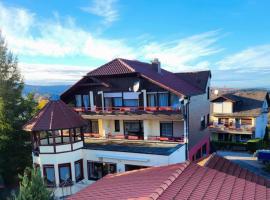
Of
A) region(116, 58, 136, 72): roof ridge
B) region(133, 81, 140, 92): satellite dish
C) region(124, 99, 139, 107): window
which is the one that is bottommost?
region(124, 99, 139, 107): window

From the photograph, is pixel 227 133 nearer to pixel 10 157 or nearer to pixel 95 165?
pixel 95 165

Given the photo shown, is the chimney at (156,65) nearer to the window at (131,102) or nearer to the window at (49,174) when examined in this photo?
the window at (131,102)

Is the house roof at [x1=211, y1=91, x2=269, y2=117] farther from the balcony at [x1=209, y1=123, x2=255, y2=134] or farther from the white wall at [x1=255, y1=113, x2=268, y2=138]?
the balcony at [x1=209, y1=123, x2=255, y2=134]

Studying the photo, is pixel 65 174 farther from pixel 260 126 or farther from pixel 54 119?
pixel 260 126

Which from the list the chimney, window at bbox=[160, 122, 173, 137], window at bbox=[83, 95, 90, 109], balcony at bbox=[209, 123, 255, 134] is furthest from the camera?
balcony at bbox=[209, 123, 255, 134]

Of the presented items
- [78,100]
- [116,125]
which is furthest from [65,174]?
[78,100]

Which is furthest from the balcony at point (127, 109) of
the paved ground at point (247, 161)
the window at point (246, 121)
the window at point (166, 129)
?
the window at point (246, 121)

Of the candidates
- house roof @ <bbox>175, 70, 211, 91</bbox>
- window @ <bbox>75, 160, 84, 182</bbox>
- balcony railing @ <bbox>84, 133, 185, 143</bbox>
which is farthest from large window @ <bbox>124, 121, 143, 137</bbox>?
house roof @ <bbox>175, 70, 211, 91</bbox>
